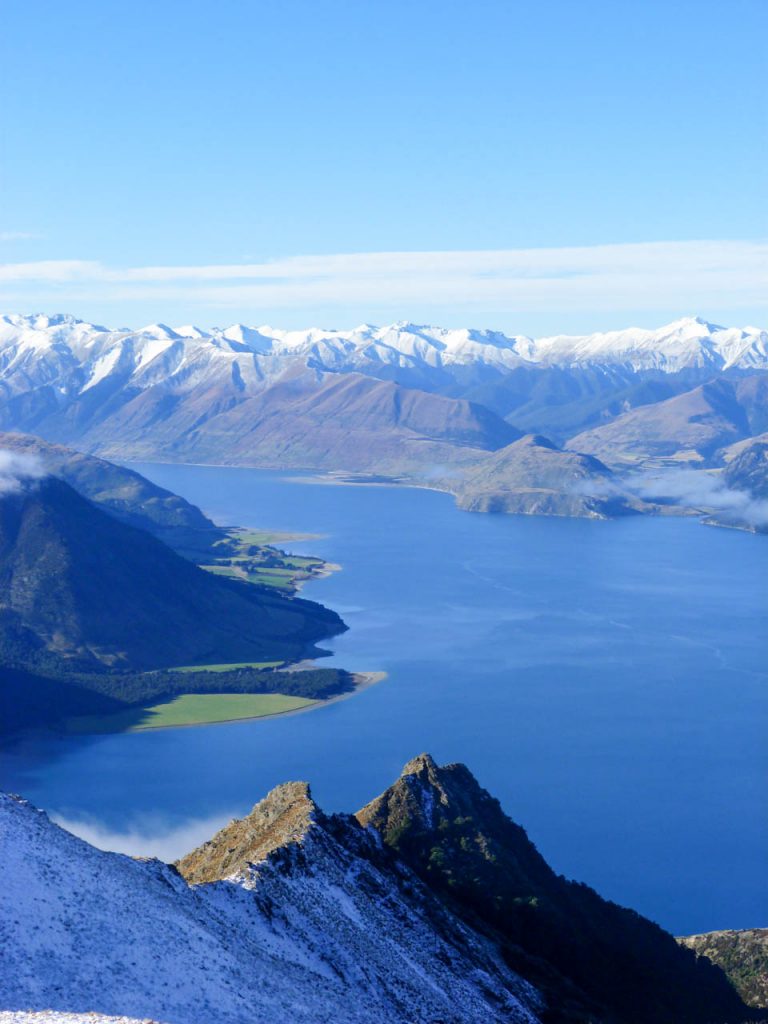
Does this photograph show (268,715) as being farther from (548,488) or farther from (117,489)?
(548,488)

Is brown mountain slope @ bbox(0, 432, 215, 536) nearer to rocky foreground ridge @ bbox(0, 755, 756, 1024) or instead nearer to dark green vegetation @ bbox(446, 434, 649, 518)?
dark green vegetation @ bbox(446, 434, 649, 518)

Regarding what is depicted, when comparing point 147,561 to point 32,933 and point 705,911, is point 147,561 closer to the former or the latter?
point 705,911

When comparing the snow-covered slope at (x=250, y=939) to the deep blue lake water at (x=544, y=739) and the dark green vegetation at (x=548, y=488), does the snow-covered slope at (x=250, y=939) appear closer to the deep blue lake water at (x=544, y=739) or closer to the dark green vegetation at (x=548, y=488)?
the deep blue lake water at (x=544, y=739)

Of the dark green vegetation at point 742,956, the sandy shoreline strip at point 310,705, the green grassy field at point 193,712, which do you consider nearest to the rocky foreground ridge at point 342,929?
the dark green vegetation at point 742,956

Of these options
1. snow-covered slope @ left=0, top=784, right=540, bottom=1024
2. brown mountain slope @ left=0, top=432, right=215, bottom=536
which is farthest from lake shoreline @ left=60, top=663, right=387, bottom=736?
brown mountain slope @ left=0, top=432, right=215, bottom=536

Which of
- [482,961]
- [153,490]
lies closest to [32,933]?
[482,961]

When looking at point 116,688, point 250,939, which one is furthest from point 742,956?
point 116,688
